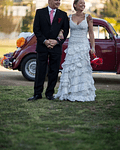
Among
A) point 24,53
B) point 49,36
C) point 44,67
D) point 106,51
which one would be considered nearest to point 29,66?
point 24,53

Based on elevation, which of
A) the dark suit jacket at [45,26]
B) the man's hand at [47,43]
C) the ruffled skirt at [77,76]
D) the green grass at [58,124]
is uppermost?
the dark suit jacket at [45,26]

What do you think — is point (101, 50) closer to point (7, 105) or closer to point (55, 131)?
point (7, 105)

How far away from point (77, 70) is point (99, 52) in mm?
3044

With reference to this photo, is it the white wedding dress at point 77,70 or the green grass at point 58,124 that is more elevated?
the white wedding dress at point 77,70

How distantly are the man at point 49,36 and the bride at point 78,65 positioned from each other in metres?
0.23

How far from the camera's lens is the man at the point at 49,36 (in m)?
6.07

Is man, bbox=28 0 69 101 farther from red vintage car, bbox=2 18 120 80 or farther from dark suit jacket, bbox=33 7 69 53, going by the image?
red vintage car, bbox=2 18 120 80

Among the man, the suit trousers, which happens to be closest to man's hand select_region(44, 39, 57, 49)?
the man

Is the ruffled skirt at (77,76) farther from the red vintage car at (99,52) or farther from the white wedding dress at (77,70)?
the red vintage car at (99,52)

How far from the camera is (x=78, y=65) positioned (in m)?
6.39

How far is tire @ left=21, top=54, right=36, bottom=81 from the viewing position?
383 inches

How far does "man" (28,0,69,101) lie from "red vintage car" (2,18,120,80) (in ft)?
10.3

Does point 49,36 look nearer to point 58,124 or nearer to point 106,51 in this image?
point 58,124

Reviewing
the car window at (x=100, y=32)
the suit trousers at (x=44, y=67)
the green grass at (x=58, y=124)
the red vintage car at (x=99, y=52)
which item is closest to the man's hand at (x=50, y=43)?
the suit trousers at (x=44, y=67)
